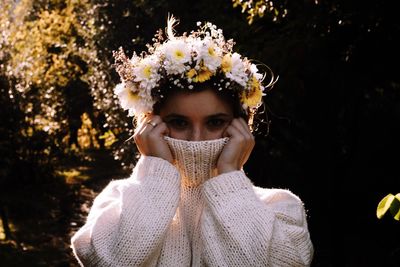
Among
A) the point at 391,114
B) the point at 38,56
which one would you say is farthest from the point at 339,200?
the point at 38,56

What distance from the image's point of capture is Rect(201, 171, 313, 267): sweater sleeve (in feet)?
8.46

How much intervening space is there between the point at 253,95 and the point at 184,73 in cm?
41

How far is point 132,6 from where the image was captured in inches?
438

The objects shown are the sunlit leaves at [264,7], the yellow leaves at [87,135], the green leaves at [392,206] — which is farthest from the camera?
the yellow leaves at [87,135]

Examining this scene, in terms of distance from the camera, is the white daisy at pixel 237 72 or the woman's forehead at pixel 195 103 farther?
the white daisy at pixel 237 72

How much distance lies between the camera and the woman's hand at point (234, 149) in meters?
2.82

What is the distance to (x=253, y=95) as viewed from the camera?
10.0ft

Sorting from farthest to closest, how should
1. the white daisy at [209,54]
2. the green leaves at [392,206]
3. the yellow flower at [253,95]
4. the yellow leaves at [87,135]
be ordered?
the yellow leaves at [87,135], the yellow flower at [253,95], the white daisy at [209,54], the green leaves at [392,206]

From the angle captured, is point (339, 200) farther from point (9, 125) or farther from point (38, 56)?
point (38, 56)

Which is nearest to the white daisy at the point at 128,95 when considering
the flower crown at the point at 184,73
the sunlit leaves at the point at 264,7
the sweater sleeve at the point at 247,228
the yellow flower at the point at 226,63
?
the flower crown at the point at 184,73

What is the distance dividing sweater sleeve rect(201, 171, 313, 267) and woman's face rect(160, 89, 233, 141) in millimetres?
248

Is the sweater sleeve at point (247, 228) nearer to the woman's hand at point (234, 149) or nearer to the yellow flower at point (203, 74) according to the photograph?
the woman's hand at point (234, 149)

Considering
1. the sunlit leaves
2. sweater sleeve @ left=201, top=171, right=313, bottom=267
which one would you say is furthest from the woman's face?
the sunlit leaves

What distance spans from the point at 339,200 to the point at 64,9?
1810 cm
